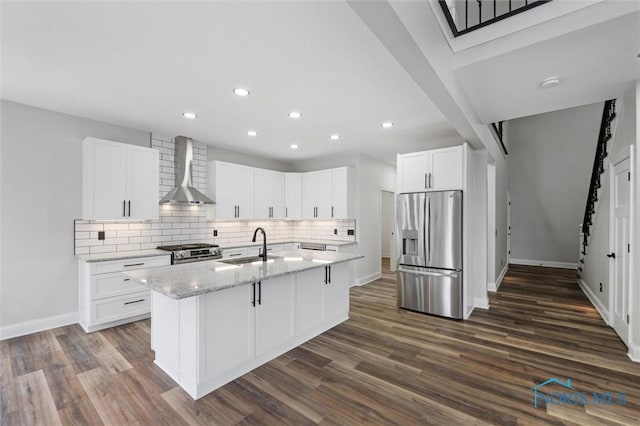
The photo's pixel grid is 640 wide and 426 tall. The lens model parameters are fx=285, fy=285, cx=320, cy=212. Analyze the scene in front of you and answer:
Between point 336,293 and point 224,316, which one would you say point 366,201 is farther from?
point 224,316

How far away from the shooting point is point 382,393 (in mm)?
2246

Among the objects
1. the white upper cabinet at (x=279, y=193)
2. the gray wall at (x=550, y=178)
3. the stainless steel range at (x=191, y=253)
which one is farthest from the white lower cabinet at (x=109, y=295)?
the gray wall at (x=550, y=178)

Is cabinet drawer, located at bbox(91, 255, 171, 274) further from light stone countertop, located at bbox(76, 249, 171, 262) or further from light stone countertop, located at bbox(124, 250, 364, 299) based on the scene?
light stone countertop, located at bbox(124, 250, 364, 299)

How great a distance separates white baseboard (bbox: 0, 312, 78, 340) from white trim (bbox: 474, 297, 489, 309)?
221 inches

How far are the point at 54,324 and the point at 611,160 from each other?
7226 mm

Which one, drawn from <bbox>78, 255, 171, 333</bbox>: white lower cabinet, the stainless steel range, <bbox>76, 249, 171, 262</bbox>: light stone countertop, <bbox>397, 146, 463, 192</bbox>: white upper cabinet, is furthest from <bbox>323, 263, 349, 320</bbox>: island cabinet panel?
<bbox>78, 255, 171, 333</bbox>: white lower cabinet

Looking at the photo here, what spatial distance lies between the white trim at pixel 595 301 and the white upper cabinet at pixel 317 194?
423 cm

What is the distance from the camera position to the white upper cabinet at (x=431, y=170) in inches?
155

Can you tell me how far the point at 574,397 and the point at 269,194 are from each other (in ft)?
16.3

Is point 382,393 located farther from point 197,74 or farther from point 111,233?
point 111,233

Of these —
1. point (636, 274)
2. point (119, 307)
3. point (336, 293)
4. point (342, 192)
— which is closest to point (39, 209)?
point (119, 307)

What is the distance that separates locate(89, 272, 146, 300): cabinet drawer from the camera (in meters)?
3.40

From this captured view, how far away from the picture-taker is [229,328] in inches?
93.7

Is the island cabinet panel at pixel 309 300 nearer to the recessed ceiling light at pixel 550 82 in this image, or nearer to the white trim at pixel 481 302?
the white trim at pixel 481 302
